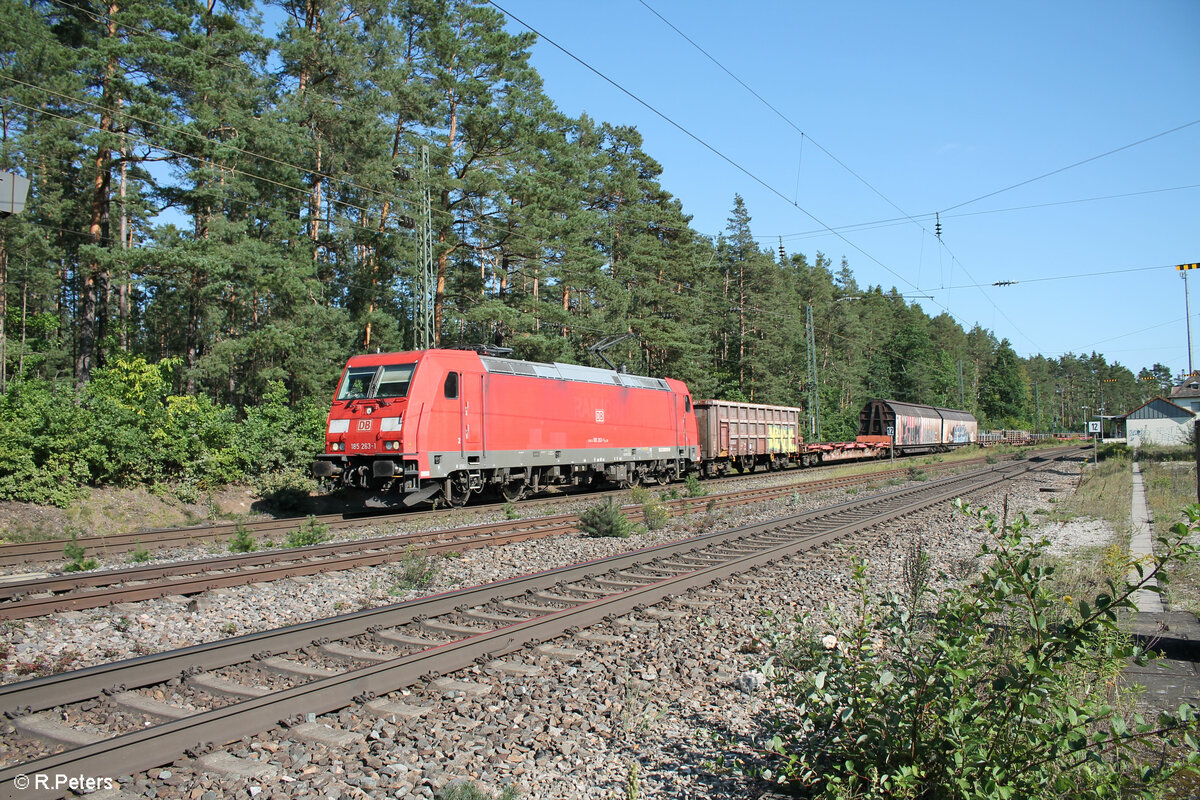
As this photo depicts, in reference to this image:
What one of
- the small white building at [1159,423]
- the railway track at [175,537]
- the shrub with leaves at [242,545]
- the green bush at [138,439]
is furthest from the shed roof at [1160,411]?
the shrub with leaves at [242,545]

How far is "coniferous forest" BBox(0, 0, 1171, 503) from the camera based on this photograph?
1881 cm

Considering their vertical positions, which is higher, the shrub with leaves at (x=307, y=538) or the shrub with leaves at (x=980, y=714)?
the shrub with leaves at (x=980, y=714)

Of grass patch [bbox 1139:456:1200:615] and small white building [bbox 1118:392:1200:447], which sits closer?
grass patch [bbox 1139:456:1200:615]

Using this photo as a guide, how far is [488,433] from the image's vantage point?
16.2 meters

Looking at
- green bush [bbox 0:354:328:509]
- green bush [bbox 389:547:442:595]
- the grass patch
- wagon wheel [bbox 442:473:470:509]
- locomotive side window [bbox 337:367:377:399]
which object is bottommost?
the grass patch

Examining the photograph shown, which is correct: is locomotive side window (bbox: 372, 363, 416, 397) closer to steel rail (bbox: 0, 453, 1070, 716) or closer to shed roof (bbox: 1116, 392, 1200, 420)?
steel rail (bbox: 0, 453, 1070, 716)

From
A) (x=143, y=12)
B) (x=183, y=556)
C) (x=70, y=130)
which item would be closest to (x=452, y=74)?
(x=143, y=12)

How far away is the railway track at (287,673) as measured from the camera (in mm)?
3998

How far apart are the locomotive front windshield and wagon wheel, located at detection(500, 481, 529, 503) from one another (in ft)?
13.9

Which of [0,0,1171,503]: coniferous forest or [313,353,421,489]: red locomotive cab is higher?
[0,0,1171,503]: coniferous forest

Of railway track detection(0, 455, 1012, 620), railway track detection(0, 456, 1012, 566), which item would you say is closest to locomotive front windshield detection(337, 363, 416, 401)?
railway track detection(0, 456, 1012, 566)

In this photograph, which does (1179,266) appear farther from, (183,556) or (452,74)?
(183,556)

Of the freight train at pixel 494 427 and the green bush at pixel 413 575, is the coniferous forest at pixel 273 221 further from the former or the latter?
the green bush at pixel 413 575

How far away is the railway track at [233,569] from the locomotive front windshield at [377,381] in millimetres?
3868
